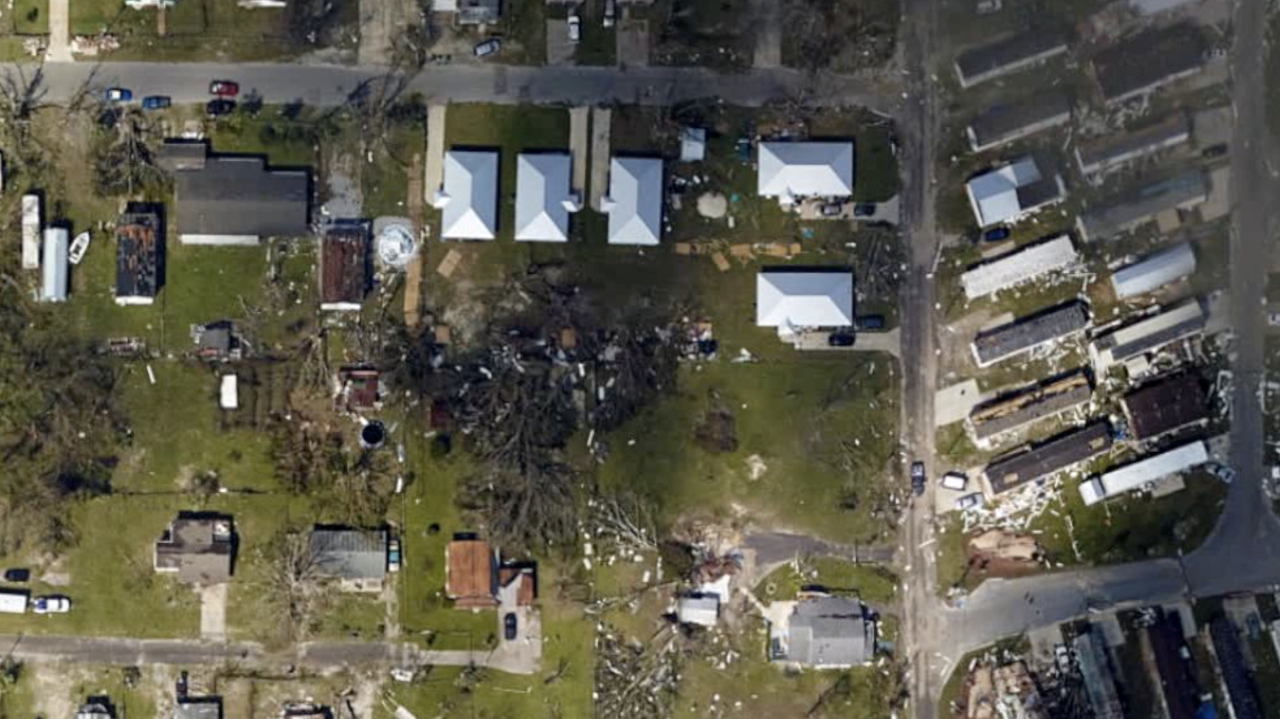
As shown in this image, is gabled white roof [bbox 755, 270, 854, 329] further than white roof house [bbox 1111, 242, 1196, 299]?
No

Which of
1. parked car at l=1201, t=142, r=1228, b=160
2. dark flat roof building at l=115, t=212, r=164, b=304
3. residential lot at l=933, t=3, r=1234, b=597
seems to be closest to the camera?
dark flat roof building at l=115, t=212, r=164, b=304

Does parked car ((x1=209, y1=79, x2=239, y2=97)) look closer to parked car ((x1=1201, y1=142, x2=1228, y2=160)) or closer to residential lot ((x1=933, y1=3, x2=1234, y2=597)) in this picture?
residential lot ((x1=933, y1=3, x2=1234, y2=597))

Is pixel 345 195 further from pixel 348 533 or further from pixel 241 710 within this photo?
pixel 241 710

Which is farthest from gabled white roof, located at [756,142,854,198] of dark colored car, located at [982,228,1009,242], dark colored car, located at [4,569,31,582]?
dark colored car, located at [4,569,31,582]

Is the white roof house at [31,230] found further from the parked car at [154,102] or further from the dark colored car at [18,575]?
the dark colored car at [18,575]

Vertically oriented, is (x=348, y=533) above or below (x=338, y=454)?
below

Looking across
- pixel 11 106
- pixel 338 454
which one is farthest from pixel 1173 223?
pixel 11 106
